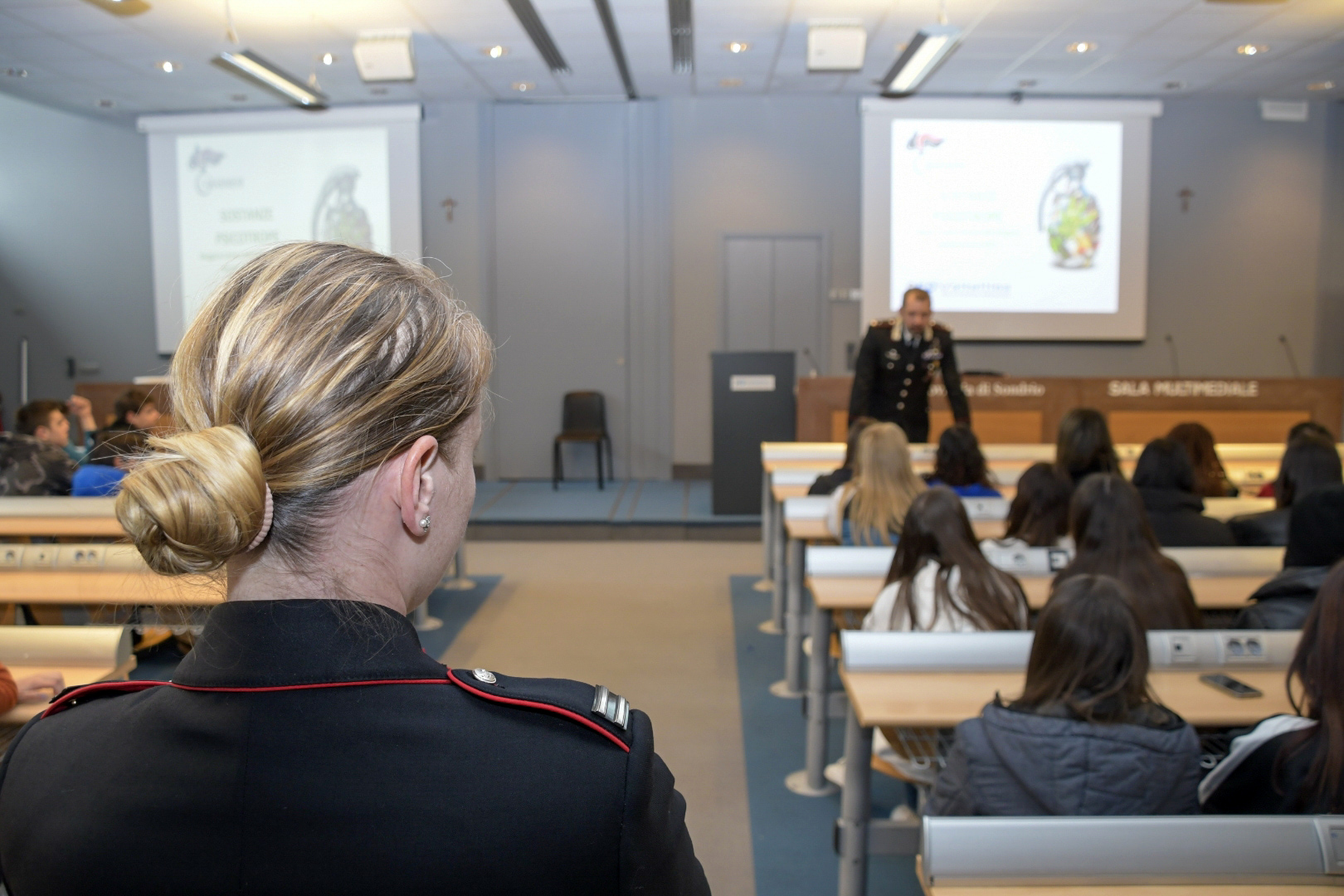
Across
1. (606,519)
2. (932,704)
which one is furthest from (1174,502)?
(606,519)

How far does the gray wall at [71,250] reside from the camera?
827 centimetres

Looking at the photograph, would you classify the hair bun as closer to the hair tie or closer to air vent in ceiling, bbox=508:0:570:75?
the hair tie

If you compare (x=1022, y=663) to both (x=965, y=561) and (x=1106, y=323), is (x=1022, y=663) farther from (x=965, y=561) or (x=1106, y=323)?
(x=1106, y=323)

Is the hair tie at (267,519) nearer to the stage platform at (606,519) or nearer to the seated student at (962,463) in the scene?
the seated student at (962,463)

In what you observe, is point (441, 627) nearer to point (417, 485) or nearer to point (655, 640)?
point (655, 640)

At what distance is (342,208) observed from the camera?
798cm

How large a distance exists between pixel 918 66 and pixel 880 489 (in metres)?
3.60

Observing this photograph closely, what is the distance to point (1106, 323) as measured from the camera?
7.87 metres

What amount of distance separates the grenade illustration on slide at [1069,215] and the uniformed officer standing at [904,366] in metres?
3.66

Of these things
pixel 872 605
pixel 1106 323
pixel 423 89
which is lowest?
pixel 872 605

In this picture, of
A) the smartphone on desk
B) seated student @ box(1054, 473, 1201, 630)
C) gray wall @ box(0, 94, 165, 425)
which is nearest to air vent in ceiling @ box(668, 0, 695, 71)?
seated student @ box(1054, 473, 1201, 630)

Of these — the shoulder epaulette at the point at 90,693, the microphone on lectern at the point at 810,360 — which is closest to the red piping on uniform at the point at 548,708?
the shoulder epaulette at the point at 90,693

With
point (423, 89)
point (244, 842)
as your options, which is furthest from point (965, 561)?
point (423, 89)

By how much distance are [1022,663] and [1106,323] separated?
687 centimetres
